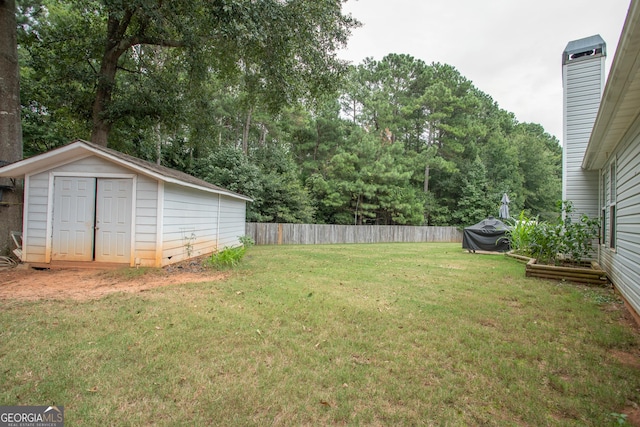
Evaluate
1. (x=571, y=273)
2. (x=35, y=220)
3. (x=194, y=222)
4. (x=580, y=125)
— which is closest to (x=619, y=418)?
(x=571, y=273)

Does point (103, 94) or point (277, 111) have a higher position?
point (103, 94)

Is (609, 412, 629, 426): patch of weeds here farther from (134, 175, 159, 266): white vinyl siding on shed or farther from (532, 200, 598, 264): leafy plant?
(134, 175, 159, 266): white vinyl siding on shed

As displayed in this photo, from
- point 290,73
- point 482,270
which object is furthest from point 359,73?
point 482,270

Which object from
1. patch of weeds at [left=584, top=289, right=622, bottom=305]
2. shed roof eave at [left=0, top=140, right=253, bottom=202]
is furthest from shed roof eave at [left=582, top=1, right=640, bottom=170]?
shed roof eave at [left=0, top=140, right=253, bottom=202]

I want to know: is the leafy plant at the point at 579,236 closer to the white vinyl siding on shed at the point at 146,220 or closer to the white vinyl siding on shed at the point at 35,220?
the white vinyl siding on shed at the point at 146,220

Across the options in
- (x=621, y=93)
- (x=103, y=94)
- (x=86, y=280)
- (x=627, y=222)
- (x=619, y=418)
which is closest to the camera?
(x=619, y=418)

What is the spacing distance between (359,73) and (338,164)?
361 inches

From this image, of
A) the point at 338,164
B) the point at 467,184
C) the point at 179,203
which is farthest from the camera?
the point at 467,184

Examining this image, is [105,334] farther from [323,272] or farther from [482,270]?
[482,270]

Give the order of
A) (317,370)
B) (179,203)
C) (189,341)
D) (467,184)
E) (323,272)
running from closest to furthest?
(317,370), (189,341), (323,272), (179,203), (467,184)

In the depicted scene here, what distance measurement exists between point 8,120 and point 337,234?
13558 millimetres

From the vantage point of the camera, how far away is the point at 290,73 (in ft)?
28.8

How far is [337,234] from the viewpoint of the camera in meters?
17.3

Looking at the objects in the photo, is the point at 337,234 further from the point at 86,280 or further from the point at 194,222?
the point at 86,280
